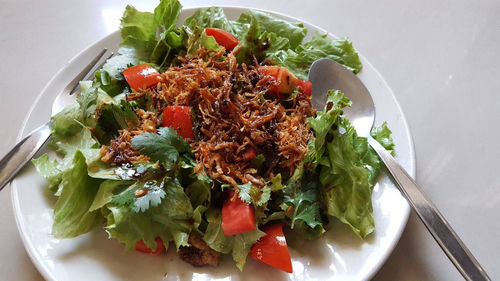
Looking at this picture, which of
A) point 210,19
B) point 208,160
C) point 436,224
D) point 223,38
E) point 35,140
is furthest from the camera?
point 210,19

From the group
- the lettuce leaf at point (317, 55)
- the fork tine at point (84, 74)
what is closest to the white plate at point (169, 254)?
the fork tine at point (84, 74)

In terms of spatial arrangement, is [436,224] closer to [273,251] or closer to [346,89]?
[273,251]

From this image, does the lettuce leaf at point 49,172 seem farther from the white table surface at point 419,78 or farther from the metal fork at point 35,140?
the white table surface at point 419,78

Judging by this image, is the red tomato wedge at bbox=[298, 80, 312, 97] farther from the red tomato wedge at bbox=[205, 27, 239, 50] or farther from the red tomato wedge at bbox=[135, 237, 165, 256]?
the red tomato wedge at bbox=[135, 237, 165, 256]

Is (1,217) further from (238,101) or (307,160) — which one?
(307,160)

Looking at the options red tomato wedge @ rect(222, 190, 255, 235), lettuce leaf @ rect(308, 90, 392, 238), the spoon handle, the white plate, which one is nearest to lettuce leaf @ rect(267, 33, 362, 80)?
lettuce leaf @ rect(308, 90, 392, 238)

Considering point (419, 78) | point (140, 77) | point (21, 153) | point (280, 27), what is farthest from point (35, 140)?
point (419, 78)
